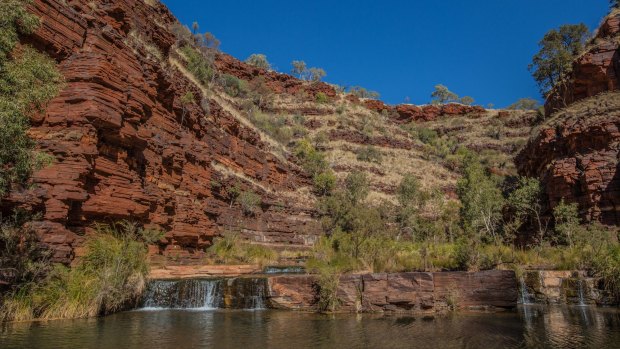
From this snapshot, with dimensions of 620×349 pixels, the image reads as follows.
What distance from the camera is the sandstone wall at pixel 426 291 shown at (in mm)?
10750

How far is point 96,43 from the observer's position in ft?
56.8

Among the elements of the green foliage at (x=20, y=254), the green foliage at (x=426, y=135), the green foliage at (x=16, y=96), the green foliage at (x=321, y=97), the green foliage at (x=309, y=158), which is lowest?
the green foliage at (x=20, y=254)

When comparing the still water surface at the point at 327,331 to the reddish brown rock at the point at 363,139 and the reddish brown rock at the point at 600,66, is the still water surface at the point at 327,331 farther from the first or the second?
the reddish brown rock at the point at 363,139

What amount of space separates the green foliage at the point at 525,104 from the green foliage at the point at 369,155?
40.7m

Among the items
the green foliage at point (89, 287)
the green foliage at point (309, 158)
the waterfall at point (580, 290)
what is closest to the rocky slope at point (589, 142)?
the waterfall at point (580, 290)

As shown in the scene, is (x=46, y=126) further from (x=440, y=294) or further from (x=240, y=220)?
(x=240, y=220)

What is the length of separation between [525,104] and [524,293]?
272 ft

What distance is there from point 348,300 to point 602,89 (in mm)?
28617

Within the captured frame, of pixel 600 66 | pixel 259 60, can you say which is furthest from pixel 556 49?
pixel 259 60

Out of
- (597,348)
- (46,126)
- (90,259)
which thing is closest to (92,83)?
(46,126)

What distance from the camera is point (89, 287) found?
10875 mm

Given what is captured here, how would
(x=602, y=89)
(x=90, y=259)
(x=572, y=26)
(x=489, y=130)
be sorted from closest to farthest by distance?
1. (x=90, y=259)
2. (x=602, y=89)
3. (x=572, y=26)
4. (x=489, y=130)

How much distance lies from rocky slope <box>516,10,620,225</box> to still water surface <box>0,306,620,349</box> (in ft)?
45.9

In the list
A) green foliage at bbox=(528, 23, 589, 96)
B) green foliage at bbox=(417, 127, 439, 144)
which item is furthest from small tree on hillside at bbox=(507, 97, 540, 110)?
green foliage at bbox=(528, 23, 589, 96)
